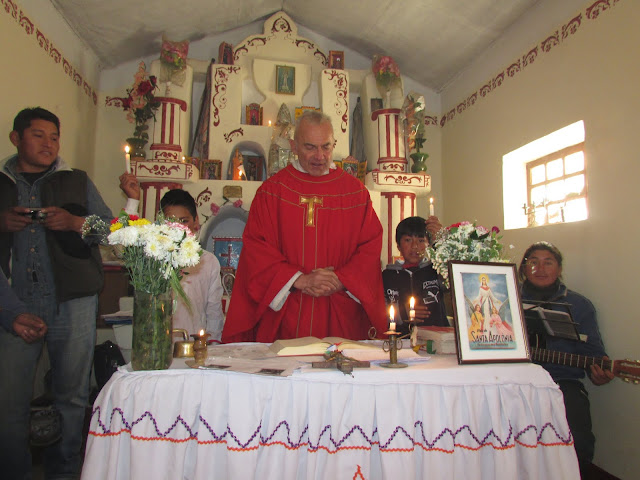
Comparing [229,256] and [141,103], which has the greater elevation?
[141,103]

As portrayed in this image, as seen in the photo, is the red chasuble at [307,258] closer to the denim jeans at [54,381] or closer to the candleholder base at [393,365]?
the candleholder base at [393,365]

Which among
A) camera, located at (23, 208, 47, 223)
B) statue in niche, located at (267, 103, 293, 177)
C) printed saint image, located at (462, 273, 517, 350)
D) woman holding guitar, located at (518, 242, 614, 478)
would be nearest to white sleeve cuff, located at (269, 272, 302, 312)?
printed saint image, located at (462, 273, 517, 350)

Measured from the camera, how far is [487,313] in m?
1.80

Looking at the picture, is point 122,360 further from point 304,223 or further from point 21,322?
point 304,223

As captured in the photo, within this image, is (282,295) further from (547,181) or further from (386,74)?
(386,74)

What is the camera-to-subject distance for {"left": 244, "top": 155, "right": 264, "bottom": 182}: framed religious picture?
6020 millimetres

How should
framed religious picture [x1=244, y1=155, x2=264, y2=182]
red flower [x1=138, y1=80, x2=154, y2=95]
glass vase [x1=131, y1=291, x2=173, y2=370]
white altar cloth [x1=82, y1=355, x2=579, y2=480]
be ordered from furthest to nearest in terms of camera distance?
framed religious picture [x1=244, y1=155, x2=264, y2=182] < red flower [x1=138, y1=80, x2=154, y2=95] < glass vase [x1=131, y1=291, x2=173, y2=370] < white altar cloth [x1=82, y1=355, x2=579, y2=480]

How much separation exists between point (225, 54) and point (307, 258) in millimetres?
4319

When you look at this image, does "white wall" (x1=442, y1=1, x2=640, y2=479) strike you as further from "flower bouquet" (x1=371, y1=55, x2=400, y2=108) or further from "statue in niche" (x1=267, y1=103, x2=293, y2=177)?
"statue in niche" (x1=267, y1=103, x2=293, y2=177)

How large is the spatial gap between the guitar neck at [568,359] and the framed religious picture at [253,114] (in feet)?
14.1

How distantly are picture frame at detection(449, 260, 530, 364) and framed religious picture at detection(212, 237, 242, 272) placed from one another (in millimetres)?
4238

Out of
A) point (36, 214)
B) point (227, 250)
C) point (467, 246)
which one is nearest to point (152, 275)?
point (36, 214)

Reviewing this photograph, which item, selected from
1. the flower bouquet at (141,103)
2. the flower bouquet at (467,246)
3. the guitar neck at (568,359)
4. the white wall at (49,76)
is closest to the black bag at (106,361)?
the white wall at (49,76)

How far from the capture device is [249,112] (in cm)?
595
